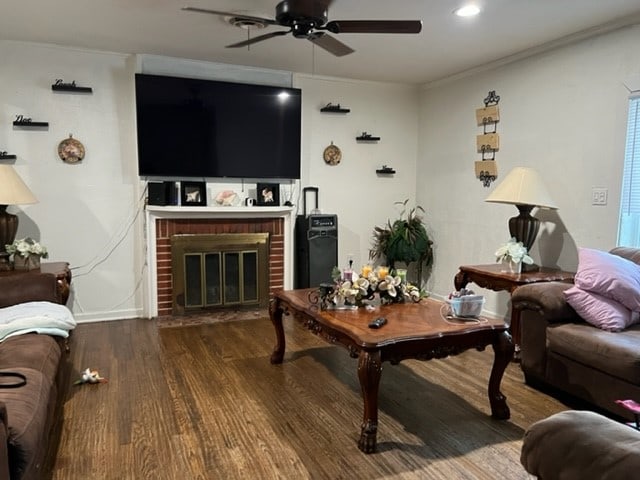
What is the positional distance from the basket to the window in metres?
1.58

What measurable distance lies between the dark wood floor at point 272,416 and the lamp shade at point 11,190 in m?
1.17

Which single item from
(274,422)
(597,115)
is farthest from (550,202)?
(274,422)

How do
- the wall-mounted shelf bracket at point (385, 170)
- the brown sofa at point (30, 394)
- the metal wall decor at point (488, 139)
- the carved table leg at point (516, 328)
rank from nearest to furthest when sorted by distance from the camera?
the brown sofa at point (30, 394)
the carved table leg at point (516, 328)
the metal wall decor at point (488, 139)
the wall-mounted shelf bracket at point (385, 170)

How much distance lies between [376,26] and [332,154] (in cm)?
261

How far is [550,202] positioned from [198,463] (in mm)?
3023

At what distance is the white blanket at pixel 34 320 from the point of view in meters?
2.43

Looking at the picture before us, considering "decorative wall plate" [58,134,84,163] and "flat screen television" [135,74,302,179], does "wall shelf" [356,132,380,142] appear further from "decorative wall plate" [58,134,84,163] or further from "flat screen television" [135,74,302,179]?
"decorative wall plate" [58,134,84,163]

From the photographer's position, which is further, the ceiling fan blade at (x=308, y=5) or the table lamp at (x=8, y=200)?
the table lamp at (x=8, y=200)

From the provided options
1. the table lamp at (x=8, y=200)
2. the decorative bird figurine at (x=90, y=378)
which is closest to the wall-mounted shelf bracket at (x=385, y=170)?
the table lamp at (x=8, y=200)

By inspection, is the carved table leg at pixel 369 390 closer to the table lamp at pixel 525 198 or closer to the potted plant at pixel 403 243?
the table lamp at pixel 525 198

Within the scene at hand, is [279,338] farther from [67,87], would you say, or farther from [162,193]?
[67,87]

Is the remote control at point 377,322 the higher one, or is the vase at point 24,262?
the vase at point 24,262

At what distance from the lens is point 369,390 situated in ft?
7.18

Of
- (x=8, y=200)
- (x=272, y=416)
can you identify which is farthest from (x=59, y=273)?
(x=272, y=416)
